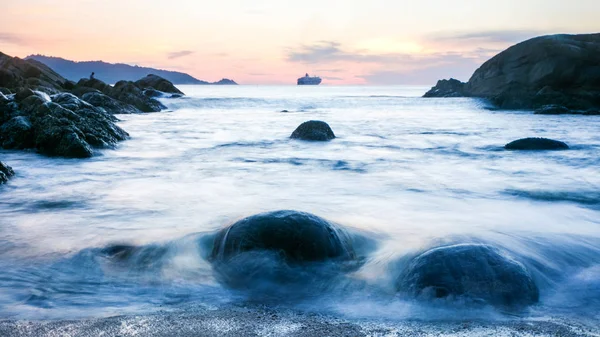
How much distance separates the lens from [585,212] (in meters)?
5.75

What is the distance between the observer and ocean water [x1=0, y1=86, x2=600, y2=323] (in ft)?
10.3

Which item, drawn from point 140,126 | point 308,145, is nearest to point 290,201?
point 308,145

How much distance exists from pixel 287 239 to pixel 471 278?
4.44 feet

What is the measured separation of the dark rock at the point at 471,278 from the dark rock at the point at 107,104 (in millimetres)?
17524

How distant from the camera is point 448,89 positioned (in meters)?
52.1

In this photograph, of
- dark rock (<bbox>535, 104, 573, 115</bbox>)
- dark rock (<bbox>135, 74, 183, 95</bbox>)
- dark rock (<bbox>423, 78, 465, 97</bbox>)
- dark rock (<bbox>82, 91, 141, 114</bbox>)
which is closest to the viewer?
dark rock (<bbox>82, 91, 141, 114</bbox>)

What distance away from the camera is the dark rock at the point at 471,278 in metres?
3.06

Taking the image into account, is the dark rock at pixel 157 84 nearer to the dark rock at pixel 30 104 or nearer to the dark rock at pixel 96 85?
the dark rock at pixel 96 85

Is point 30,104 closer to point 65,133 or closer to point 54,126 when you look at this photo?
point 54,126

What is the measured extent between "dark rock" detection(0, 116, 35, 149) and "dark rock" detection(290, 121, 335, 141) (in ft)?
20.4

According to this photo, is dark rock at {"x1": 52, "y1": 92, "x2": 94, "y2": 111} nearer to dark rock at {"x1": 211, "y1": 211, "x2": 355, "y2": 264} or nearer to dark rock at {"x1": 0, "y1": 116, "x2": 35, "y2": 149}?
dark rock at {"x1": 0, "y1": 116, "x2": 35, "y2": 149}

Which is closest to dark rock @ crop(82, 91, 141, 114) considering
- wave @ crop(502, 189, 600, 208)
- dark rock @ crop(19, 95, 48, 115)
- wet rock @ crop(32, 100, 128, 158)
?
dark rock @ crop(19, 95, 48, 115)

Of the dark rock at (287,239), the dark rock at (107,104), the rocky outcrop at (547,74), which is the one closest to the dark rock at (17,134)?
the dark rock at (287,239)

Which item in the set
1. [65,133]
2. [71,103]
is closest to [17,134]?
[65,133]
